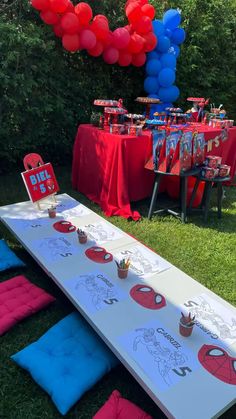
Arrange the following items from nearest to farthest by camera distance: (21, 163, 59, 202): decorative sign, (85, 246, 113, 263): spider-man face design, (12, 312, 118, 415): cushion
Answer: (12, 312, 118, 415): cushion < (85, 246, 113, 263): spider-man face design < (21, 163, 59, 202): decorative sign

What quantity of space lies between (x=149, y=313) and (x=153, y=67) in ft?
14.3

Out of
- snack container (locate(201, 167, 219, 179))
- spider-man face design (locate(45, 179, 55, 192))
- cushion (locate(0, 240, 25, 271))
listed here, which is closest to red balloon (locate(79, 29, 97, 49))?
spider-man face design (locate(45, 179, 55, 192))

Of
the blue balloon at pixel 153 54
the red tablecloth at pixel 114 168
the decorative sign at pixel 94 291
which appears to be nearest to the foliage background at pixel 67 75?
the blue balloon at pixel 153 54

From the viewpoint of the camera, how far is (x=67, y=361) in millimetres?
1911

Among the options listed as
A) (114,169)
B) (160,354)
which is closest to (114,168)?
(114,169)

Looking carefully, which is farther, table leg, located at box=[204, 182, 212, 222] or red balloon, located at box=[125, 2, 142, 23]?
red balloon, located at box=[125, 2, 142, 23]

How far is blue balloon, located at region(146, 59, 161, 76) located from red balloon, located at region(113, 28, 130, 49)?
0.67m

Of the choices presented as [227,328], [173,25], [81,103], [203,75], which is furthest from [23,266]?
[203,75]

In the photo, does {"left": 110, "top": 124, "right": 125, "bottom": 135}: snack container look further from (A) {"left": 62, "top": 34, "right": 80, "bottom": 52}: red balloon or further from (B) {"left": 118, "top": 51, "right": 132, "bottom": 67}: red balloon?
(B) {"left": 118, "top": 51, "right": 132, "bottom": 67}: red balloon

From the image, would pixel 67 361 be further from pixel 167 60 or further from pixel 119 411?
pixel 167 60

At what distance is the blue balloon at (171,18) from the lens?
505 cm

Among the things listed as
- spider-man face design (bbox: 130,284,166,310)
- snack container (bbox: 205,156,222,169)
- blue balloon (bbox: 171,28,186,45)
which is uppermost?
blue balloon (bbox: 171,28,186,45)

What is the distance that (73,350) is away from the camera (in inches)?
78.2

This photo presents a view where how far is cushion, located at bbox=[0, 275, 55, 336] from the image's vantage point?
2.27m
